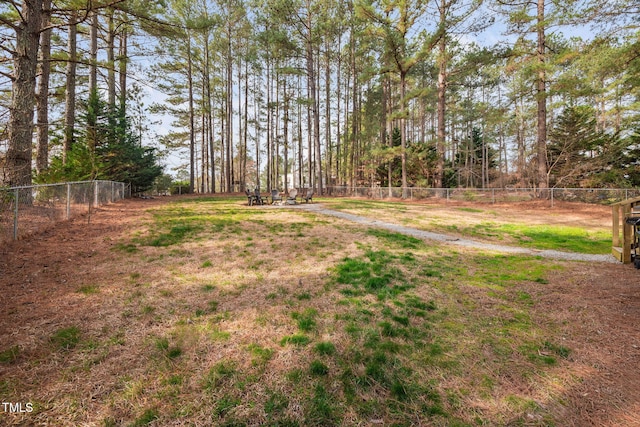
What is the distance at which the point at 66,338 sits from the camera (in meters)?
2.57

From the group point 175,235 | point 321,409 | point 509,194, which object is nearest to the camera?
point 321,409

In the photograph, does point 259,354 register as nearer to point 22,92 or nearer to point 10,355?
point 10,355

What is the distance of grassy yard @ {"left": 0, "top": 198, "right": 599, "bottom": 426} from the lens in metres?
1.95

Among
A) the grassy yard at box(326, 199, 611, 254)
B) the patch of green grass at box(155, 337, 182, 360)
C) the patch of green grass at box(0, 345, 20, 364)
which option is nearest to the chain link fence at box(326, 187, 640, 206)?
the grassy yard at box(326, 199, 611, 254)

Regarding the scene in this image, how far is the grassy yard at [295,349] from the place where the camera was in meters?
1.95

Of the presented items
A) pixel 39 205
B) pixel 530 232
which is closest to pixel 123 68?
pixel 39 205

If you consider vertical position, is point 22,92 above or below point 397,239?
above

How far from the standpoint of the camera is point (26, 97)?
20.5ft

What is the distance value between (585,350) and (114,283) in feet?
18.8

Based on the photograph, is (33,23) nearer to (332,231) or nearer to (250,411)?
(332,231)

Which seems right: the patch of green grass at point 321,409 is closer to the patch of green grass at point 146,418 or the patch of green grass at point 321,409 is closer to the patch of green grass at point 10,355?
the patch of green grass at point 146,418

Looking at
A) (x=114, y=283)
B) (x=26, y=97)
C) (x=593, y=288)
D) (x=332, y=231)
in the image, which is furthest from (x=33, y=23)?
(x=593, y=288)

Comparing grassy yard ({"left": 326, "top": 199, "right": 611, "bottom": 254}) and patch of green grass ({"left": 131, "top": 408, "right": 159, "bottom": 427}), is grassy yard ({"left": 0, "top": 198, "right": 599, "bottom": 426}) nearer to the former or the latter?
patch of green grass ({"left": 131, "top": 408, "right": 159, "bottom": 427})

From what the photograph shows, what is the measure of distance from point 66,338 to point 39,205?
5368 millimetres
